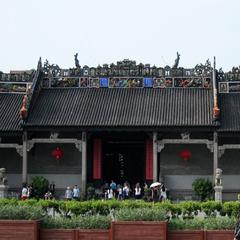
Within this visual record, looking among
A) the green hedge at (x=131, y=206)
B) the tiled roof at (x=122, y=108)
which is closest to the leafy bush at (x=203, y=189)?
the tiled roof at (x=122, y=108)

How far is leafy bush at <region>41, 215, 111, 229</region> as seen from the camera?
18.8 meters

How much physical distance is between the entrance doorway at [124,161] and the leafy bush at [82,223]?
21.1 m

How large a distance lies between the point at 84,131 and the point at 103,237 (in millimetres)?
18771

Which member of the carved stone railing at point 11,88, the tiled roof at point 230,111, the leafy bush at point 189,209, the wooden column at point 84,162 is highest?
the carved stone railing at point 11,88

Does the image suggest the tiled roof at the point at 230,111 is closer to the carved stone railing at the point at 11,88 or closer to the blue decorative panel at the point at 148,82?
the blue decorative panel at the point at 148,82

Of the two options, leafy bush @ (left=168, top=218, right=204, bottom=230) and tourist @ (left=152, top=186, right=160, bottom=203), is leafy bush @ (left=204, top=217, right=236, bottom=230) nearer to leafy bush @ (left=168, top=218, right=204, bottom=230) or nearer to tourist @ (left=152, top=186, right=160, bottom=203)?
leafy bush @ (left=168, top=218, right=204, bottom=230)

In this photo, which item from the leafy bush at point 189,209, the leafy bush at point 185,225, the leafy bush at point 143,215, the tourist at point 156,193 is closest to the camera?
the leafy bush at point 143,215

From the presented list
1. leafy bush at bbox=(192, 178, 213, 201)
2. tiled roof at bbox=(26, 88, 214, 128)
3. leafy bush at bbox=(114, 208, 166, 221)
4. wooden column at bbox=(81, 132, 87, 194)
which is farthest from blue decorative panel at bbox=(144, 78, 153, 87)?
leafy bush at bbox=(114, 208, 166, 221)

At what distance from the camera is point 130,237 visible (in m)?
18.2

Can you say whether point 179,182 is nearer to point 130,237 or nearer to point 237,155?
point 237,155

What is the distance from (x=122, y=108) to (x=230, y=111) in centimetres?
595

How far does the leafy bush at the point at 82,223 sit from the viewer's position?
738 inches

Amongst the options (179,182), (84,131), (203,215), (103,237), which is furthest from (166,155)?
(103,237)

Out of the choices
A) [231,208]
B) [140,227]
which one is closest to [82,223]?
[140,227]
